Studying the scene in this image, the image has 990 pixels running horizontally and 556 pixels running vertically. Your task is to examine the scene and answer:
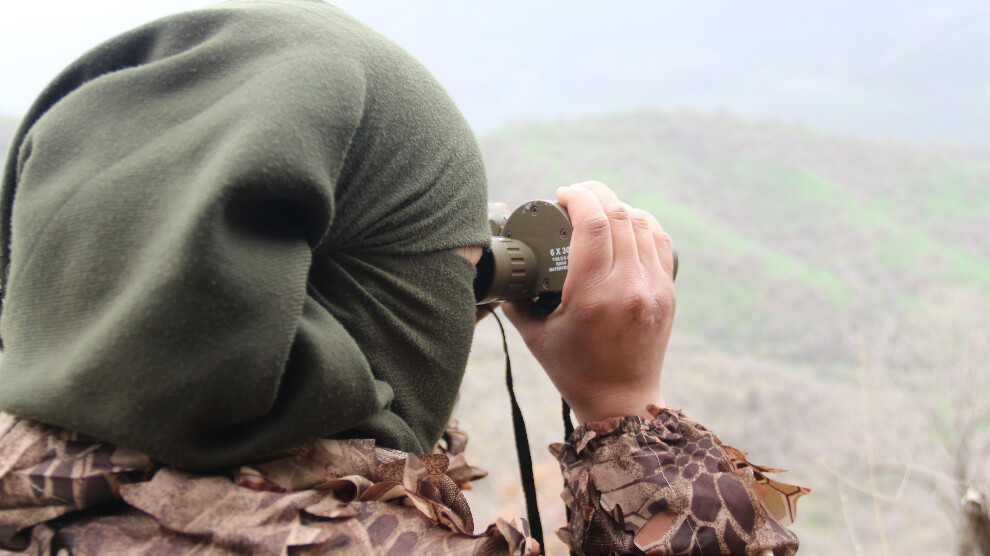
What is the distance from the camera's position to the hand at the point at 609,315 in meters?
0.86

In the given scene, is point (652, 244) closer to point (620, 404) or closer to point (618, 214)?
point (618, 214)

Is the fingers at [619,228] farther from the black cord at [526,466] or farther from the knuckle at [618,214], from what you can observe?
the black cord at [526,466]

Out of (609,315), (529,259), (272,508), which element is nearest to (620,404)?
(609,315)

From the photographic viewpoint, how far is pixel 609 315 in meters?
0.85

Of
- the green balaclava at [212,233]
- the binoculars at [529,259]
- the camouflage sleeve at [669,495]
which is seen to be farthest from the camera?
the binoculars at [529,259]

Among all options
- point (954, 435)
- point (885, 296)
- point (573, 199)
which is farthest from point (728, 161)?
point (573, 199)

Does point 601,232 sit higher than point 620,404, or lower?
higher

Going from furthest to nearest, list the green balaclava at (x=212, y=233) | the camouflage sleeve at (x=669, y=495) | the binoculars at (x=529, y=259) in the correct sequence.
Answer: the binoculars at (x=529, y=259) → the camouflage sleeve at (x=669, y=495) → the green balaclava at (x=212, y=233)

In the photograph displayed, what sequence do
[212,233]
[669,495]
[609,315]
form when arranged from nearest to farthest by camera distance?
[212,233] → [669,495] → [609,315]

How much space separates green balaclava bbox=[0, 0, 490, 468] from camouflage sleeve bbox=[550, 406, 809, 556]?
0.90 ft

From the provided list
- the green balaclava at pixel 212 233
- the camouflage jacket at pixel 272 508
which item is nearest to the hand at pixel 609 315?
the camouflage jacket at pixel 272 508

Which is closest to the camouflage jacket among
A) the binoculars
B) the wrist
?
the wrist

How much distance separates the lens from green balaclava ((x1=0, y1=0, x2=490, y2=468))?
→ 458 millimetres

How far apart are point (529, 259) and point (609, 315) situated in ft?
0.41
